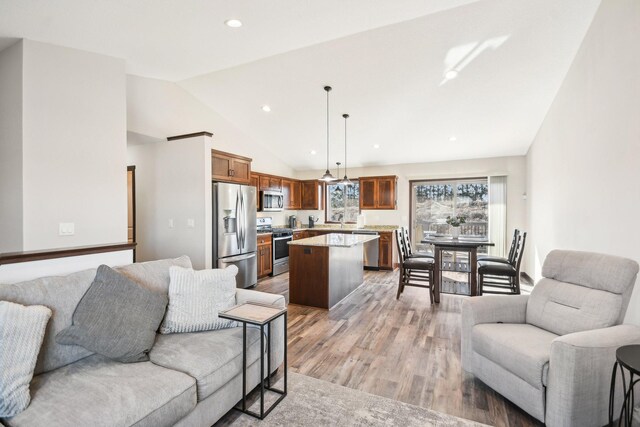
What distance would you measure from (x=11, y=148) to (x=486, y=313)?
4.25 meters

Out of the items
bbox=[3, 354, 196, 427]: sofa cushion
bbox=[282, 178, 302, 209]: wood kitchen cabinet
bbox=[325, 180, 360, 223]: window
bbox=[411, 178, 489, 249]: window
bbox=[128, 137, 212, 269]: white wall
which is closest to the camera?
bbox=[3, 354, 196, 427]: sofa cushion

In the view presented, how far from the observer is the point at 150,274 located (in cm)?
223

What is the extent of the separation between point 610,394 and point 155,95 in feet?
17.2

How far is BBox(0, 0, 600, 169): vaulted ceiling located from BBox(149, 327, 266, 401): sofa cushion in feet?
8.11

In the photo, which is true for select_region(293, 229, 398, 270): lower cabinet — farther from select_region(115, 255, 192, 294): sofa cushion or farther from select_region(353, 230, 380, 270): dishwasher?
select_region(115, 255, 192, 294): sofa cushion

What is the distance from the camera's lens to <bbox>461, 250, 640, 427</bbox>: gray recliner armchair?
163 cm

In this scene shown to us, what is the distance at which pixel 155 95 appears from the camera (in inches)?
164

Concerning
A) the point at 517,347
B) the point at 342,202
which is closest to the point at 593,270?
the point at 517,347

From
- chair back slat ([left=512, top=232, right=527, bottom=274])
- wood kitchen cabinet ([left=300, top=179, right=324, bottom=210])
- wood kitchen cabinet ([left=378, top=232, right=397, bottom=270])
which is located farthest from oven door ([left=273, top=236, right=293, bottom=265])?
chair back slat ([left=512, top=232, right=527, bottom=274])

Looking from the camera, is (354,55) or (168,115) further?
(168,115)

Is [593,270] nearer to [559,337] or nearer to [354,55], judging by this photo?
[559,337]

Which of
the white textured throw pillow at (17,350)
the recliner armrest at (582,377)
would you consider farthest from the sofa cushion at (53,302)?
the recliner armrest at (582,377)

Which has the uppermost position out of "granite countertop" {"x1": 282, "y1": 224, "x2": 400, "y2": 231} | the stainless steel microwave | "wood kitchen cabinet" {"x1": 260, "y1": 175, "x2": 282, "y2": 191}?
"wood kitchen cabinet" {"x1": 260, "y1": 175, "x2": 282, "y2": 191}

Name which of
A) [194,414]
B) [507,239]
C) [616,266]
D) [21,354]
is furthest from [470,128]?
[21,354]
